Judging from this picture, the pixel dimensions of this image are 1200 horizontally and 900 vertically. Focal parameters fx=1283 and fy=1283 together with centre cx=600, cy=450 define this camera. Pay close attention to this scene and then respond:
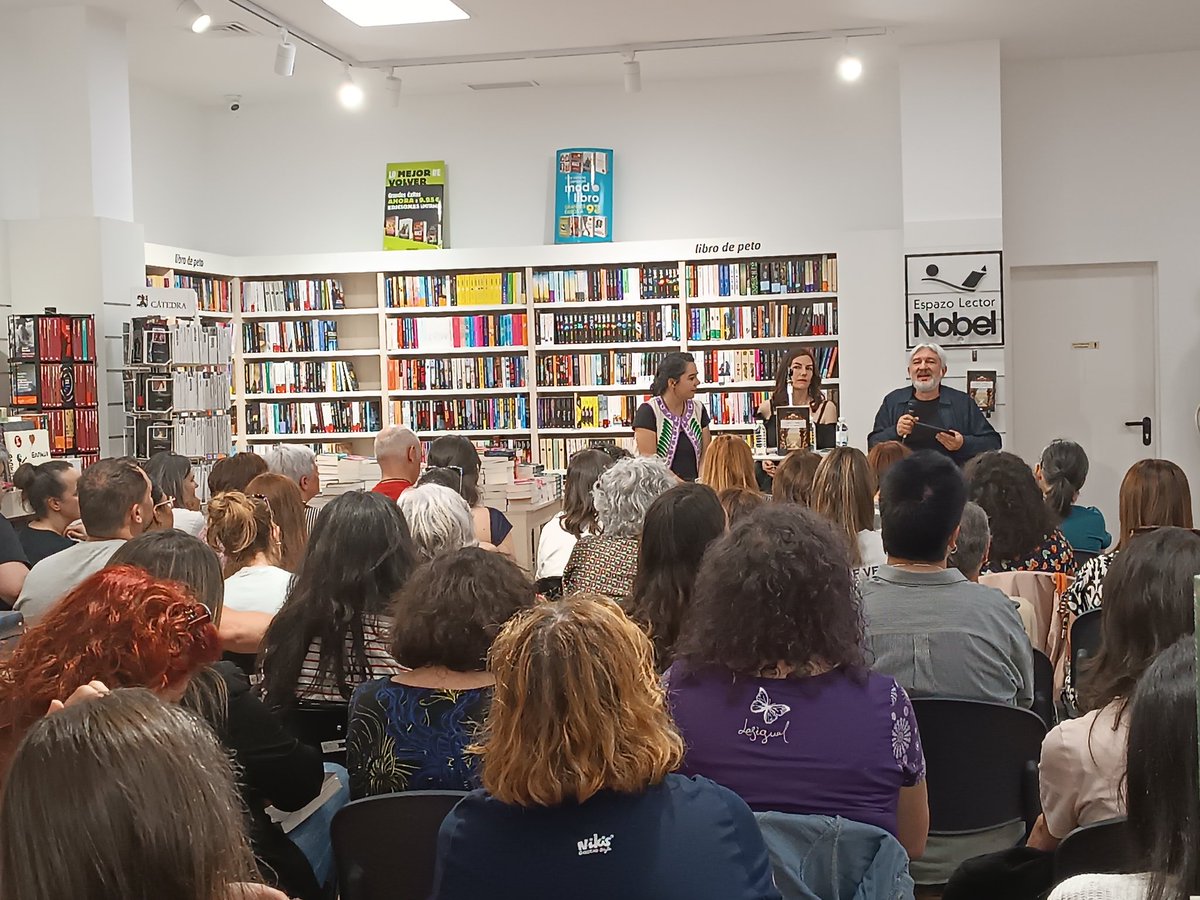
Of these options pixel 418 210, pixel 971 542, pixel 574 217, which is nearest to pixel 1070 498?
pixel 971 542

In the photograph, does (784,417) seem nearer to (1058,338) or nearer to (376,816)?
(1058,338)

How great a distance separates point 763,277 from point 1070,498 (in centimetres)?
484

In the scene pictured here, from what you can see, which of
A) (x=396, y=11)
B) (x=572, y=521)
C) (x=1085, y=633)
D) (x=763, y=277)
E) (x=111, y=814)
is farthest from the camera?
(x=763, y=277)

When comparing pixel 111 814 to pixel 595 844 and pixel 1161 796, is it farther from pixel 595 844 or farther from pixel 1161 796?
pixel 1161 796

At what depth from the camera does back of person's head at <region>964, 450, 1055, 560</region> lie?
423 cm

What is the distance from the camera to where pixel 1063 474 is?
202 inches

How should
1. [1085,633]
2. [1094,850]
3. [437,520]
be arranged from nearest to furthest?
[1094,850] < [1085,633] < [437,520]

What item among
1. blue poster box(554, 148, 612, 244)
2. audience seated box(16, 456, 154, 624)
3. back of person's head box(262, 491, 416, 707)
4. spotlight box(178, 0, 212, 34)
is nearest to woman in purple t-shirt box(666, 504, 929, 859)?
back of person's head box(262, 491, 416, 707)

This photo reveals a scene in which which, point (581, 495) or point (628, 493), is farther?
point (581, 495)

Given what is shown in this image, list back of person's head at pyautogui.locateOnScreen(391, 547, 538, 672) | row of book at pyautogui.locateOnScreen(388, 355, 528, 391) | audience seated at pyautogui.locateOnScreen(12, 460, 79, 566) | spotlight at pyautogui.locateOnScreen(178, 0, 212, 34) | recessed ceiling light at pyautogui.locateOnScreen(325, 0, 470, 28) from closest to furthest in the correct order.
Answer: back of person's head at pyautogui.locateOnScreen(391, 547, 538, 672), audience seated at pyautogui.locateOnScreen(12, 460, 79, 566), spotlight at pyautogui.locateOnScreen(178, 0, 212, 34), recessed ceiling light at pyautogui.locateOnScreen(325, 0, 470, 28), row of book at pyautogui.locateOnScreen(388, 355, 528, 391)

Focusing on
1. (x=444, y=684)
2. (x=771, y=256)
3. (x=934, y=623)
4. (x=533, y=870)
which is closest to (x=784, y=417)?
(x=771, y=256)

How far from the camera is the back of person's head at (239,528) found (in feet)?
12.3

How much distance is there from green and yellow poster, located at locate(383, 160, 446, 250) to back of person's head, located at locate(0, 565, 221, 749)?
8.40m

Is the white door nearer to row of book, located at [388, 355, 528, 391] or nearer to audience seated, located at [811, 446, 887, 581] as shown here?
row of book, located at [388, 355, 528, 391]
